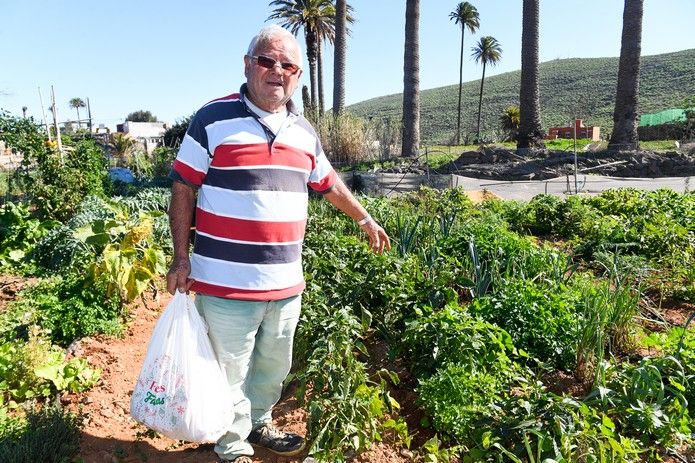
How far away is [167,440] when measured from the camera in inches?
97.5

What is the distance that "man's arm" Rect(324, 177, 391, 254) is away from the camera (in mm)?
2479

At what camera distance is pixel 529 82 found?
526 inches

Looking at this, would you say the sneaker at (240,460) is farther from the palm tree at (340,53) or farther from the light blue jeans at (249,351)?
the palm tree at (340,53)

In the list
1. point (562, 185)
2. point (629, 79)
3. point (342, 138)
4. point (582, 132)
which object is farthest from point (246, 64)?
point (582, 132)

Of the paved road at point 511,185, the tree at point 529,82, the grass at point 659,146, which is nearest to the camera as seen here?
the paved road at point 511,185

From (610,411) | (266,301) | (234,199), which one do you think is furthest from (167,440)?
(610,411)

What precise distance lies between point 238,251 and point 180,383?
551 mm

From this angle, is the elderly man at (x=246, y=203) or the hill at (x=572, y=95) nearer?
the elderly man at (x=246, y=203)

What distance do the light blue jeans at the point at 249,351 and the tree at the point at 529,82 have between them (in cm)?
1172

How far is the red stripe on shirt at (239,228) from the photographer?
194 centimetres

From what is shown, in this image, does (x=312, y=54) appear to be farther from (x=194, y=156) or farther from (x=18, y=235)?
(x=194, y=156)

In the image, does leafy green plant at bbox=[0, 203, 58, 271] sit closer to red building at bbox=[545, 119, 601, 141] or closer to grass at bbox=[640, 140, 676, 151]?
grass at bbox=[640, 140, 676, 151]

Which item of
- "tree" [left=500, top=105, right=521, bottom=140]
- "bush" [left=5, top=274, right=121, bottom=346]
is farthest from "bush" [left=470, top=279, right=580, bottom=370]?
"tree" [left=500, top=105, right=521, bottom=140]

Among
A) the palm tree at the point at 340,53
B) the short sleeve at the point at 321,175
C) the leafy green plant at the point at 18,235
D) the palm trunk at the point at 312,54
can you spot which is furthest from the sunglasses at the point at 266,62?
the palm trunk at the point at 312,54
